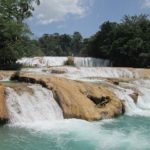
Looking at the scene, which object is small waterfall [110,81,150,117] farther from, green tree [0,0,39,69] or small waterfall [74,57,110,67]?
small waterfall [74,57,110,67]

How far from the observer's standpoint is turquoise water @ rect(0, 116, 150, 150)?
12.3 meters

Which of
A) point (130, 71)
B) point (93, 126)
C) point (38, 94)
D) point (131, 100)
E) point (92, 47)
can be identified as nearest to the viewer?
point (93, 126)

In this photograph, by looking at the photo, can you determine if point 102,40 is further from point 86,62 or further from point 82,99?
point 82,99

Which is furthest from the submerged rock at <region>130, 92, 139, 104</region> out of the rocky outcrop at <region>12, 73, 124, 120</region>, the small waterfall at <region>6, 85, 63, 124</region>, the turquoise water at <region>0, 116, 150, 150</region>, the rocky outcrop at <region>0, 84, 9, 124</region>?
the rocky outcrop at <region>0, 84, 9, 124</region>

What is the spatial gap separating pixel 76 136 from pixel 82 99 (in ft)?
12.5

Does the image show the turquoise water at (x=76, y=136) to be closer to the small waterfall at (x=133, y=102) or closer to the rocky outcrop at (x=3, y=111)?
the rocky outcrop at (x=3, y=111)

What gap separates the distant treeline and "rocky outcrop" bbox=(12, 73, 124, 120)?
13.2 metres

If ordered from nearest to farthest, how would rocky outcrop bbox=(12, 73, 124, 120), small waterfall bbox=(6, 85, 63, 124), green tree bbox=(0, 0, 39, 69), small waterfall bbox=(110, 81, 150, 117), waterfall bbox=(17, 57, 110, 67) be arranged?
small waterfall bbox=(6, 85, 63, 124) → rocky outcrop bbox=(12, 73, 124, 120) → small waterfall bbox=(110, 81, 150, 117) → green tree bbox=(0, 0, 39, 69) → waterfall bbox=(17, 57, 110, 67)

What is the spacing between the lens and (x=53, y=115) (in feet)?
52.9

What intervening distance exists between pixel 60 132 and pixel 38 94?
325cm

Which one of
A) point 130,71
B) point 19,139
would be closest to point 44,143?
point 19,139

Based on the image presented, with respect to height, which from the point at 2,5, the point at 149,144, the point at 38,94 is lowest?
the point at 149,144

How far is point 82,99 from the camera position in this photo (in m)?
17.1

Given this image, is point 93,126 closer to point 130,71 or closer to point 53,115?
point 53,115
